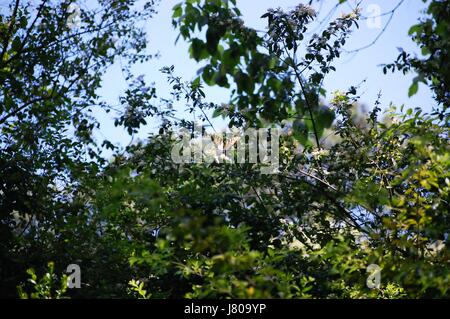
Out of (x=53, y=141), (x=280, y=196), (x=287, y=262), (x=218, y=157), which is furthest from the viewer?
(x=53, y=141)

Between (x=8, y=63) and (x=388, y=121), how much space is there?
499cm

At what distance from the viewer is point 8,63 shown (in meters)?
6.87

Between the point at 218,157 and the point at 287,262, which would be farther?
the point at 218,157

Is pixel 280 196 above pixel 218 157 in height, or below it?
below

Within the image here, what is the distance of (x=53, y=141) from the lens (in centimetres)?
597

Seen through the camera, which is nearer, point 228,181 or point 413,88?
point 413,88
